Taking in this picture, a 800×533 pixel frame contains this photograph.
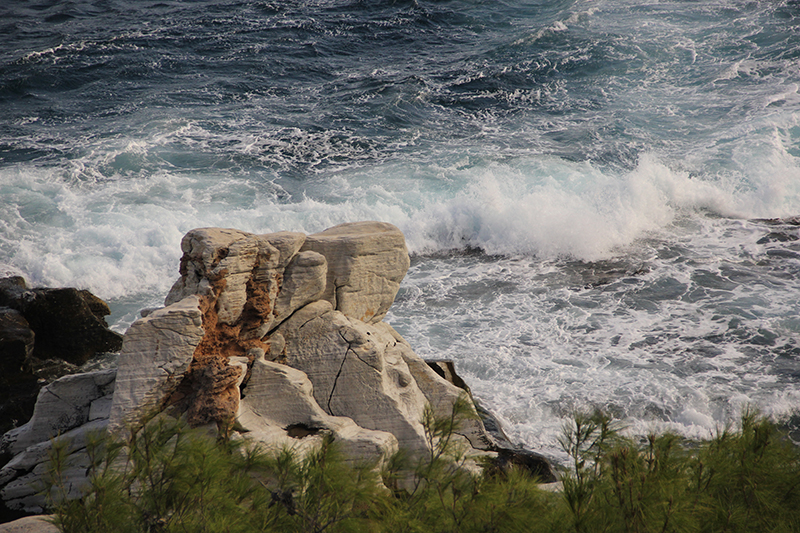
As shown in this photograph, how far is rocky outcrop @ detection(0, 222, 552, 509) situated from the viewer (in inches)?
235

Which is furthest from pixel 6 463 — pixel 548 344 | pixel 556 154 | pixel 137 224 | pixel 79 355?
pixel 556 154

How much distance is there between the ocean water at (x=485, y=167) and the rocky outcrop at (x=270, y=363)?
328cm

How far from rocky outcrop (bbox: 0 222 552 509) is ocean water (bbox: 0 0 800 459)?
10.8 feet

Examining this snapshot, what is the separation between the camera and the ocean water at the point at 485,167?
11.8m

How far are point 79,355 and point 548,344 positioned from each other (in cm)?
874

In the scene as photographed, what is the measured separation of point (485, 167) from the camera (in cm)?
1981

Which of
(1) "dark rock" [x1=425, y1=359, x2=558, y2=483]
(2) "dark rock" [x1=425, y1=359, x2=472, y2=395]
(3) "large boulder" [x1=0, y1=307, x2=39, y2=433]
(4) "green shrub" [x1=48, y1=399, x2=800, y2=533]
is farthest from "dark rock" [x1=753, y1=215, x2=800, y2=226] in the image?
(3) "large boulder" [x1=0, y1=307, x2=39, y2=433]

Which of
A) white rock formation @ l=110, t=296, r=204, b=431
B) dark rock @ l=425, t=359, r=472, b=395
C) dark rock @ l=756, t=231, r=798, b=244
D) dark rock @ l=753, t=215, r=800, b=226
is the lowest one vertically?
dark rock @ l=756, t=231, r=798, b=244

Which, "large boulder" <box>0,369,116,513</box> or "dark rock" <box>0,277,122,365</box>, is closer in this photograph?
"large boulder" <box>0,369,116,513</box>

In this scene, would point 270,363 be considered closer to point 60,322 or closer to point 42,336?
point 60,322

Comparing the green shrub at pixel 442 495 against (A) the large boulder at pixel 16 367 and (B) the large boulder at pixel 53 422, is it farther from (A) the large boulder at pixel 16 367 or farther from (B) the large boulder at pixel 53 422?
(A) the large boulder at pixel 16 367

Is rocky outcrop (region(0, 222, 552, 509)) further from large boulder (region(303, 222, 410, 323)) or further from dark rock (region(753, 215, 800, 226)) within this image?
dark rock (region(753, 215, 800, 226))

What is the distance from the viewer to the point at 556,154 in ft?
67.5

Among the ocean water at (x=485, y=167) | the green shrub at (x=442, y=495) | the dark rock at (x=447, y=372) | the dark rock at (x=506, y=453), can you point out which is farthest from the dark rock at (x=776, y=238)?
the green shrub at (x=442, y=495)
